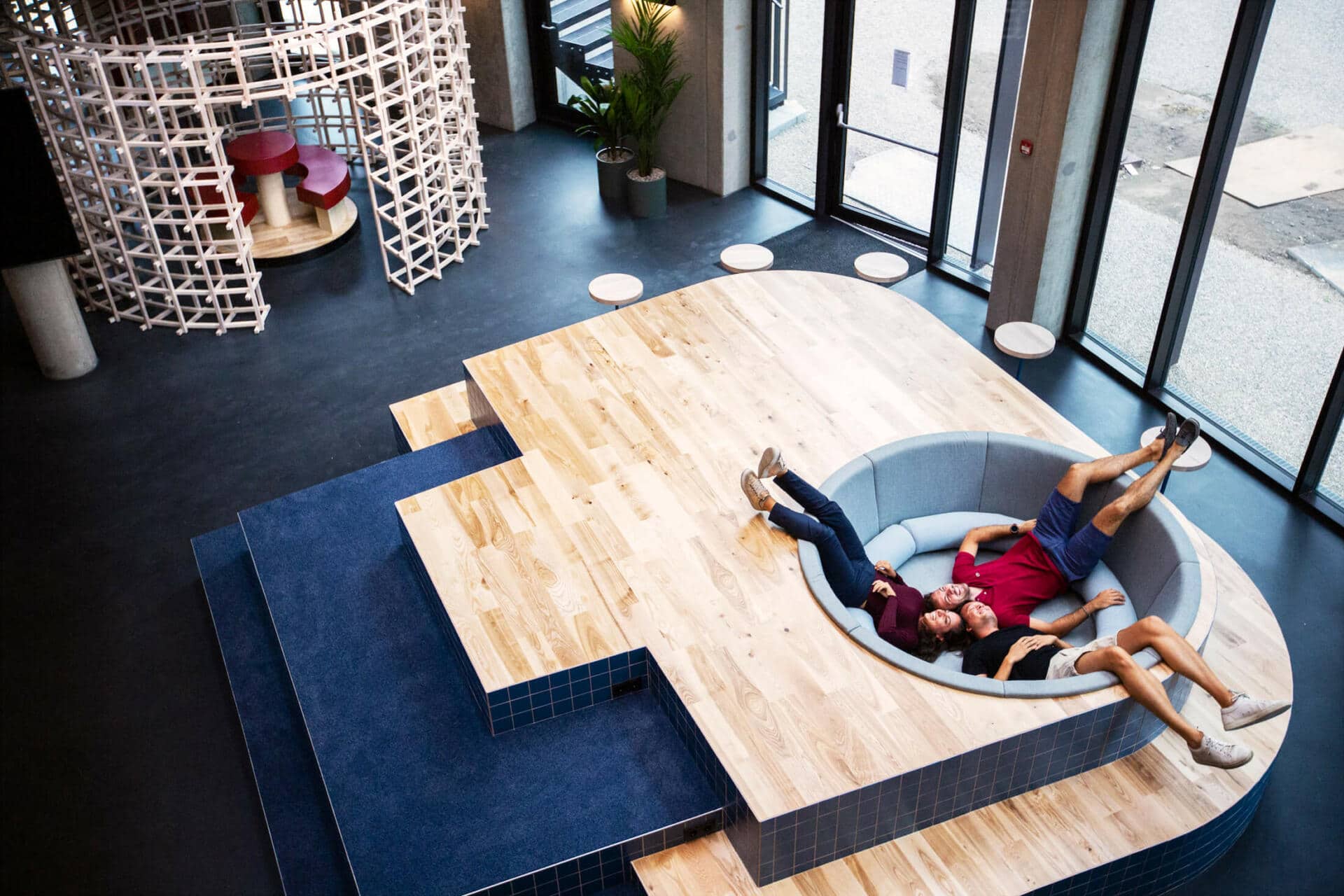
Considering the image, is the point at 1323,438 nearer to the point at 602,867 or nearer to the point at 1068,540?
the point at 1068,540

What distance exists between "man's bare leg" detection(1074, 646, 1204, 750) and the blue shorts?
0.89m

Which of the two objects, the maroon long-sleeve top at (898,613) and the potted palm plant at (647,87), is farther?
the potted palm plant at (647,87)

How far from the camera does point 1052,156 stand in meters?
7.21

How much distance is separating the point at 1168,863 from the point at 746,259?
4579mm

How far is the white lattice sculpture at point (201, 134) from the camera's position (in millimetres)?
7758

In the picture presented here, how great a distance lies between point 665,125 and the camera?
406 inches

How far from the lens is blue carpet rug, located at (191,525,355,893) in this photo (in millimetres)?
4949

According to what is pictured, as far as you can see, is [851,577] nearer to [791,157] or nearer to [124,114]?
[791,157]

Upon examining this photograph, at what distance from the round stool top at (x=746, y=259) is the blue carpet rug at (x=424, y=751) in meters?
3.07

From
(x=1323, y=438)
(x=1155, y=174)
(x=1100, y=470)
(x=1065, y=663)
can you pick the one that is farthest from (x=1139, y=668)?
(x=1155, y=174)

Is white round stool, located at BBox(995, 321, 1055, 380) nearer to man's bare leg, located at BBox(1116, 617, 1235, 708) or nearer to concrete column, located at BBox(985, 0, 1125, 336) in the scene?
concrete column, located at BBox(985, 0, 1125, 336)

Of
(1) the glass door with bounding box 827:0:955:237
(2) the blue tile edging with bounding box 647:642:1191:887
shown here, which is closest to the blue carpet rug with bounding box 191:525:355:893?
(2) the blue tile edging with bounding box 647:642:1191:887

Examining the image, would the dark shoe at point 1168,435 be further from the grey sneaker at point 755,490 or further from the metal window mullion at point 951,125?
the metal window mullion at point 951,125

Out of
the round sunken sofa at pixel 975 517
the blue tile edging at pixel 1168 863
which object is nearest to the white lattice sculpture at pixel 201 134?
the round sunken sofa at pixel 975 517
